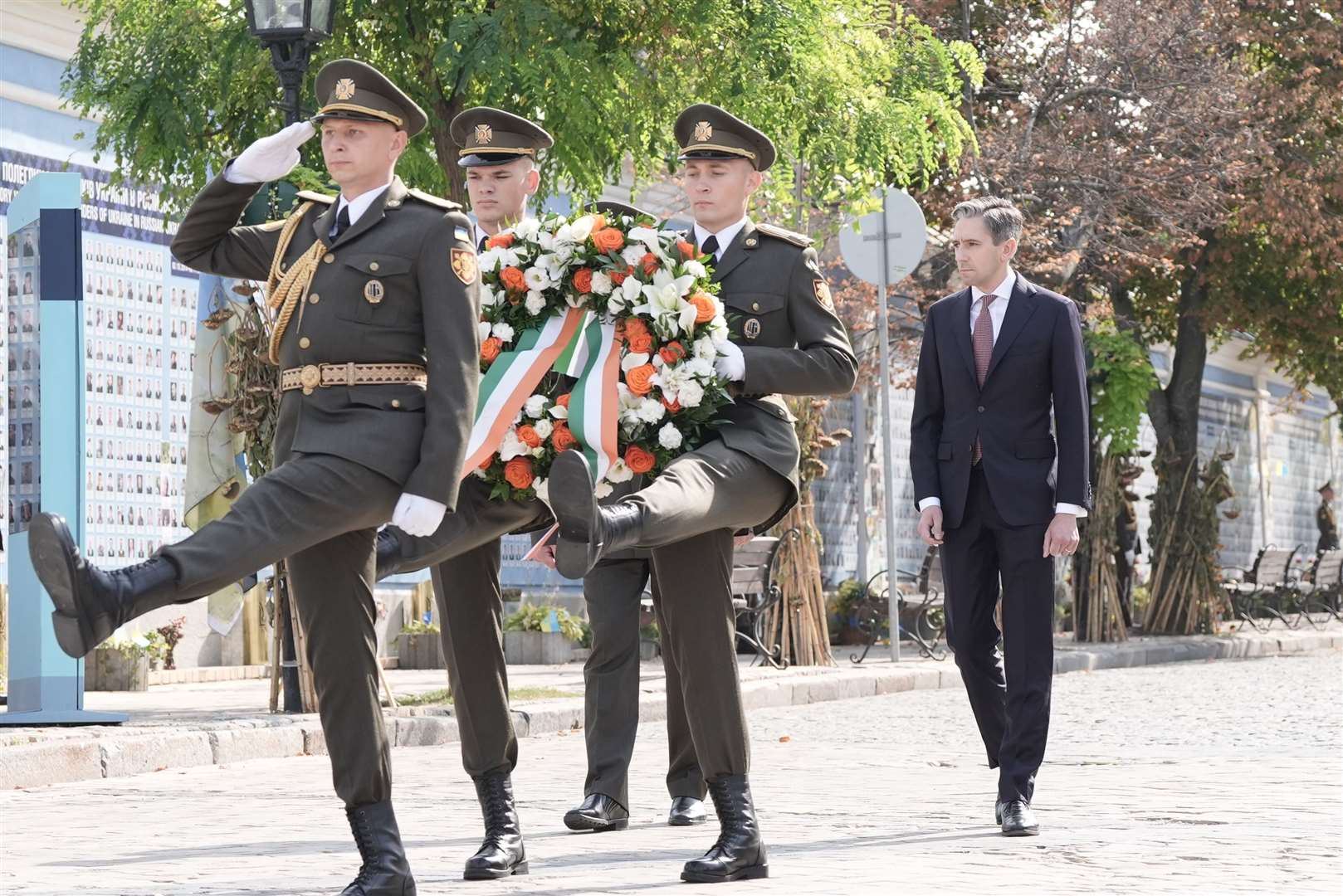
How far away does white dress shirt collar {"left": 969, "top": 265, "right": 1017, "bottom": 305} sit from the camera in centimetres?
786

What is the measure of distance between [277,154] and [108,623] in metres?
1.45

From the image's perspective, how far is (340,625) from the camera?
5.48 m

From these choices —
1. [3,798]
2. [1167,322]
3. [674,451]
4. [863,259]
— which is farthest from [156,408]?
[1167,322]

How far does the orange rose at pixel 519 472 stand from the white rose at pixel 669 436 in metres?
0.38

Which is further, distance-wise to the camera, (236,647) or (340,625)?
(236,647)

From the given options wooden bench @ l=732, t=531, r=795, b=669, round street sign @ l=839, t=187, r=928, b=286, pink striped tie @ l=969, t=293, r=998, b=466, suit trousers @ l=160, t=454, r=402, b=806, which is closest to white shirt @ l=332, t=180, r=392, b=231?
suit trousers @ l=160, t=454, r=402, b=806

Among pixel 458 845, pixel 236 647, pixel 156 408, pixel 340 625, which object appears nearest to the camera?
pixel 340 625

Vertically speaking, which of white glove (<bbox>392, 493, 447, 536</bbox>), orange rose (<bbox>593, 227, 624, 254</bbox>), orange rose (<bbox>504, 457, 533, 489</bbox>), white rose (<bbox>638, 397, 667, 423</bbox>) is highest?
orange rose (<bbox>593, 227, 624, 254</bbox>)

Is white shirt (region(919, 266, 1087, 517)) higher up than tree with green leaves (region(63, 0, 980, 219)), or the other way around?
tree with green leaves (region(63, 0, 980, 219))

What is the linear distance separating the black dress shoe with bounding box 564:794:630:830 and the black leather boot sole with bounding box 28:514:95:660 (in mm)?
3185

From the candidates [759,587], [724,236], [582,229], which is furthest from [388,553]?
[759,587]

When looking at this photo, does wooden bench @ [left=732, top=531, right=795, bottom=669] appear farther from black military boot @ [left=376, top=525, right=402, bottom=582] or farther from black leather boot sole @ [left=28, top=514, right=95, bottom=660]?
black leather boot sole @ [left=28, top=514, right=95, bottom=660]

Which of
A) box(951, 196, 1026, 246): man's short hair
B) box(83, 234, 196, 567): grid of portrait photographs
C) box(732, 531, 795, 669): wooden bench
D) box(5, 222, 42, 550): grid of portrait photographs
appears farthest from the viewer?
box(732, 531, 795, 669): wooden bench

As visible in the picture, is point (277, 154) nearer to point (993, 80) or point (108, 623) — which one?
point (108, 623)
